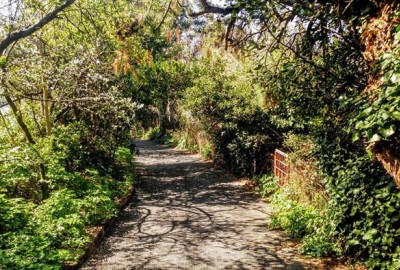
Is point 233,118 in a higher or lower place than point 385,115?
higher

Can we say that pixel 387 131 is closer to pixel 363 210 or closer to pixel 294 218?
pixel 363 210

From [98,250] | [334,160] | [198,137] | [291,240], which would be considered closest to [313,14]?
[334,160]

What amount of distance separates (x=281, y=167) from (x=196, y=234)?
4.33 metres

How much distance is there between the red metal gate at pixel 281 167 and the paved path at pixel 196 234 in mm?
1107

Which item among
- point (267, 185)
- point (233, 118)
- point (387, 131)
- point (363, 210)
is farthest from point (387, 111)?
point (233, 118)

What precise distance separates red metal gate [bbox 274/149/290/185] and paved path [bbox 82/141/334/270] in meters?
1.11

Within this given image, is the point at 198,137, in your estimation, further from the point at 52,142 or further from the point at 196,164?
the point at 52,142

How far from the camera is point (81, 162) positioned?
37.3 feet

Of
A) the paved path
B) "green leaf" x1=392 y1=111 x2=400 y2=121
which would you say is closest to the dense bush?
the paved path

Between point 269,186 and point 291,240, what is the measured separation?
165 inches

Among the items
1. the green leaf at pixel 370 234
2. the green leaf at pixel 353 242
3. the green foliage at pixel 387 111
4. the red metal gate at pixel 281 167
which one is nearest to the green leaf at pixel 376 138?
the green foliage at pixel 387 111

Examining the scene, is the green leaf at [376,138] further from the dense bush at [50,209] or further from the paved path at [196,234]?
the dense bush at [50,209]

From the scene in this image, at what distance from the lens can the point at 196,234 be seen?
830 centimetres

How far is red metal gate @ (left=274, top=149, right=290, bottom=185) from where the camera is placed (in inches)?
422
